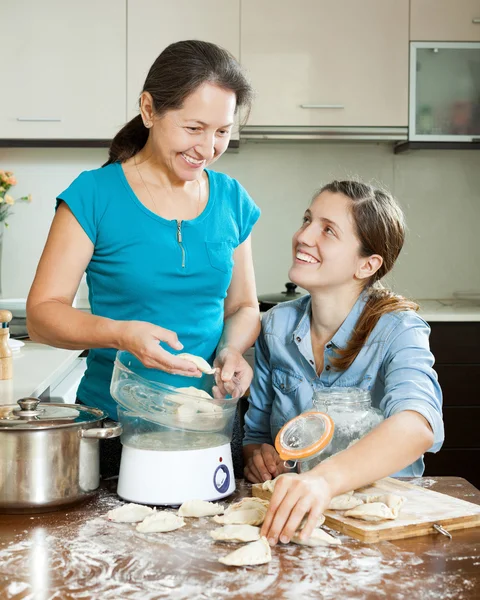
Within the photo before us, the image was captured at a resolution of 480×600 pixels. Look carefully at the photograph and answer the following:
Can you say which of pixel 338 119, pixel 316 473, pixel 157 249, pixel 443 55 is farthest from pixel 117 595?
pixel 443 55

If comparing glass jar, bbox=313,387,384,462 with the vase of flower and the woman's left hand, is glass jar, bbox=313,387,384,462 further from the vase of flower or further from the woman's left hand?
the vase of flower

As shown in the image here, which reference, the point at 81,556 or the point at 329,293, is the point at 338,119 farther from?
the point at 81,556

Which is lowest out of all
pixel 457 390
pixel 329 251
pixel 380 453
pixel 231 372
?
pixel 457 390

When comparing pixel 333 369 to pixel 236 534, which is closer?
pixel 236 534

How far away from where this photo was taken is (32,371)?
2195 mm

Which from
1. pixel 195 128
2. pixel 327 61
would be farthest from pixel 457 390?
pixel 195 128

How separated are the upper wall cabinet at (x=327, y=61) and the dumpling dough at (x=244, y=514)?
7.90 feet

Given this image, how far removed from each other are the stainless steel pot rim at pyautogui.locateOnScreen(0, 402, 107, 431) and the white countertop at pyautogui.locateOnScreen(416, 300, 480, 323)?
209 cm

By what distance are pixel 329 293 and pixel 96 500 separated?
2.09 ft

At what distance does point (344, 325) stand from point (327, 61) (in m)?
2.07

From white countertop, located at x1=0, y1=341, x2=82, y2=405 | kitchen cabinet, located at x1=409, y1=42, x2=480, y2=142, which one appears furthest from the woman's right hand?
kitchen cabinet, located at x1=409, y1=42, x2=480, y2=142

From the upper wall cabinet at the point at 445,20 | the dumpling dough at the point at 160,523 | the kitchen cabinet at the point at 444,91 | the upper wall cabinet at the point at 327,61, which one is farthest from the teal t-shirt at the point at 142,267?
the upper wall cabinet at the point at 445,20

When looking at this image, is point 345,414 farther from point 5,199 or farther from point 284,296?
point 5,199

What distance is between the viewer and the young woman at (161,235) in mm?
1395
